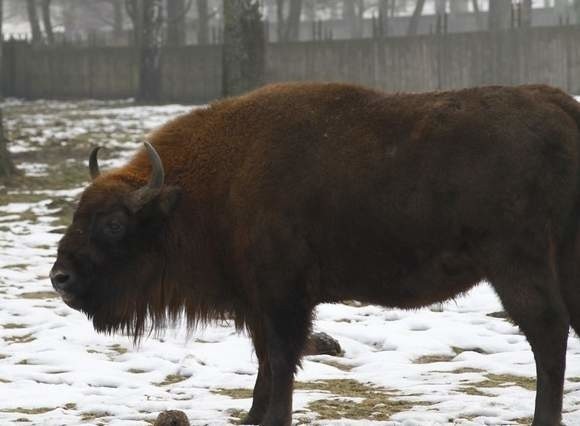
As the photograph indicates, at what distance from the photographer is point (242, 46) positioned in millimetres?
16297

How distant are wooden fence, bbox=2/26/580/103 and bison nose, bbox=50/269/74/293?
20.6 meters

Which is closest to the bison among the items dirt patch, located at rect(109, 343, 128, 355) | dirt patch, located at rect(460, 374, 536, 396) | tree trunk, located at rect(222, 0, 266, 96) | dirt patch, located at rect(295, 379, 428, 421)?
dirt patch, located at rect(295, 379, 428, 421)

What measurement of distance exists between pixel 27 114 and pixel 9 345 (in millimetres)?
20668

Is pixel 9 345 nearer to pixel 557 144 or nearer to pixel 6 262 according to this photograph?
pixel 6 262

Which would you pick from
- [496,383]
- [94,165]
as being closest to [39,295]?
[94,165]

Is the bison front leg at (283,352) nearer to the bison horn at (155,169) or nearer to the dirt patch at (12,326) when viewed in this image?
the bison horn at (155,169)

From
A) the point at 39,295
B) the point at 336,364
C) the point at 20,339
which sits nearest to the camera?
the point at 336,364

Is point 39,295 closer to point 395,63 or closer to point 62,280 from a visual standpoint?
point 62,280

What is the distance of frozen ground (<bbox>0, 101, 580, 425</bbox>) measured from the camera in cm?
577

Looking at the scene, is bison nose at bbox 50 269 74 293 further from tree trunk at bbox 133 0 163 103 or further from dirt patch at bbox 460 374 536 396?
tree trunk at bbox 133 0 163 103

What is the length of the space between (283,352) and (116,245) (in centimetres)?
96

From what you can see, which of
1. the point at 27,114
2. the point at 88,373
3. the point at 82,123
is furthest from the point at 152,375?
the point at 27,114

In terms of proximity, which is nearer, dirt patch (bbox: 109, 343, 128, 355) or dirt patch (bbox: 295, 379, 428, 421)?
dirt patch (bbox: 295, 379, 428, 421)

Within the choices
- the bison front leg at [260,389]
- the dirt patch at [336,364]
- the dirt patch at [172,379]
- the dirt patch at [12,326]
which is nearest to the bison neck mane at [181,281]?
the bison front leg at [260,389]
